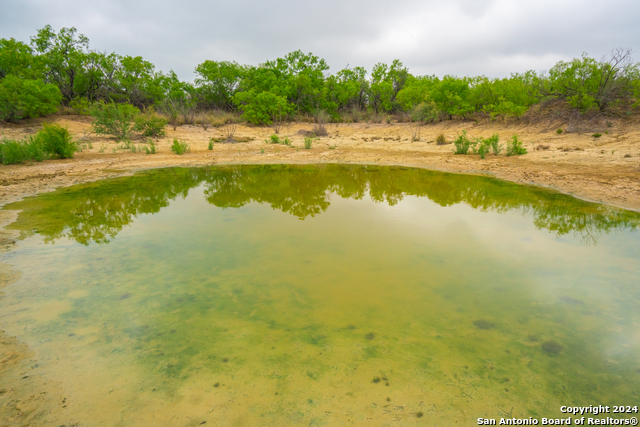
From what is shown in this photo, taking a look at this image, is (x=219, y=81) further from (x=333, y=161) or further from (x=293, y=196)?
(x=293, y=196)

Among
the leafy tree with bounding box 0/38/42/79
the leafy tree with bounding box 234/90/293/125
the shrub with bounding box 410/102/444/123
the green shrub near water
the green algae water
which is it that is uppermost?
the leafy tree with bounding box 0/38/42/79

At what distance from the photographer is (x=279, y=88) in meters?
23.6

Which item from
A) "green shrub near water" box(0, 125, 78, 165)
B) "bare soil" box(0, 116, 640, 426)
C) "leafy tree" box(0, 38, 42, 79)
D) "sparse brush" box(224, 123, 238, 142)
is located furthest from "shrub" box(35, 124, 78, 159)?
"leafy tree" box(0, 38, 42, 79)

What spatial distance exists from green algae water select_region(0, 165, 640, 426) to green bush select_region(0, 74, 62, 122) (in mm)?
14642

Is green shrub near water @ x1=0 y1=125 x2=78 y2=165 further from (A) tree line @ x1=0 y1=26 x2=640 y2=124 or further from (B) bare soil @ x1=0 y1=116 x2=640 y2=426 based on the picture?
(A) tree line @ x1=0 y1=26 x2=640 y2=124

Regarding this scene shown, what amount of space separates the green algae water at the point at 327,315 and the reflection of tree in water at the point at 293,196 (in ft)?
0.30

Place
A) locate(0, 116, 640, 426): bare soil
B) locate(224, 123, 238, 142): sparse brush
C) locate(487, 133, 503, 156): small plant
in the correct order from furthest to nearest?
1. locate(224, 123, 238, 142): sparse brush
2. locate(487, 133, 503, 156): small plant
3. locate(0, 116, 640, 426): bare soil

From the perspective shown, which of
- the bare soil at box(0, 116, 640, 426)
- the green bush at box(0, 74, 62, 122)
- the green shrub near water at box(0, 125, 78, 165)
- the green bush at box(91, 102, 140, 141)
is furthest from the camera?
the green bush at box(0, 74, 62, 122)

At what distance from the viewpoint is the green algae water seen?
1.75 metres

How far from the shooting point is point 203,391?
1.79 m

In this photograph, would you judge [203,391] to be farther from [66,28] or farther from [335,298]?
[66,28]

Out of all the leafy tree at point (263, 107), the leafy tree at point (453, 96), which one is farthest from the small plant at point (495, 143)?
the leafy tree at point (263, 107)

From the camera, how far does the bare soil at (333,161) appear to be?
1896 mm

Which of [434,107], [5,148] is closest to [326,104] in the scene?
[434,107]
